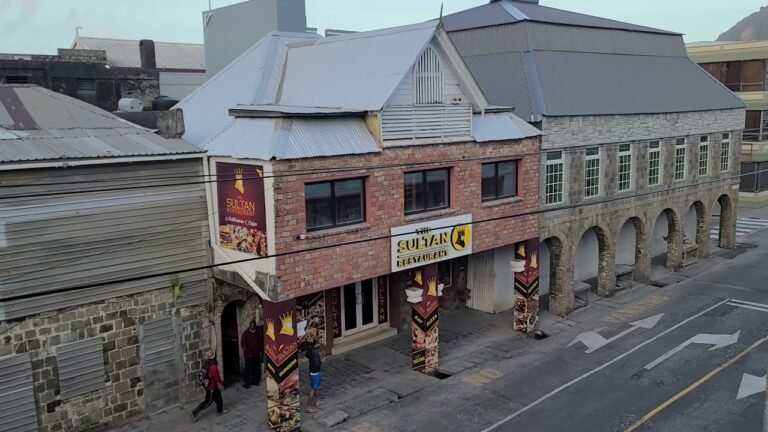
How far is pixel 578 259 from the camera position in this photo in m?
28.4

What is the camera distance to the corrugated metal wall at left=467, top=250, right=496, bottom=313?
24859mm

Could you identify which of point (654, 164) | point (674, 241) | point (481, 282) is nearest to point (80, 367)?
point (481, 282)

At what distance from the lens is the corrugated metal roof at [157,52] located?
1545 inches

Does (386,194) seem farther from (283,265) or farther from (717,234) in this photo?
(717,234)

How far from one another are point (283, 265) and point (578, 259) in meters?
16.5

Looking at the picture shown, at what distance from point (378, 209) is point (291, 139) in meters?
3.21

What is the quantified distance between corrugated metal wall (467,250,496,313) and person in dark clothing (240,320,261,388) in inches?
379

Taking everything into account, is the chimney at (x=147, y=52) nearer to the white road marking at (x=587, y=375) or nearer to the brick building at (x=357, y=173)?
the brick building at (x=357, y=173)

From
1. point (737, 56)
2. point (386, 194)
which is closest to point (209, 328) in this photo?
point (386, 194)

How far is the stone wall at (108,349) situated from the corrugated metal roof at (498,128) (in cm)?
956

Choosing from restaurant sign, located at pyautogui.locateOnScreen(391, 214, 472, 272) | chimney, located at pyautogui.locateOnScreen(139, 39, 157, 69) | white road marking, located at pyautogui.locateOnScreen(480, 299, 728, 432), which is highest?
chimney, located at pyautogui.locateOnScreen(139, 39, 157, 69)

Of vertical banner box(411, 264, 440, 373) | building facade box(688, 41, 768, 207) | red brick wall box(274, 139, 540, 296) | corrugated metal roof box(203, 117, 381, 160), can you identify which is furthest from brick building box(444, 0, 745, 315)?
building facade box(688, 41, 768, 207)

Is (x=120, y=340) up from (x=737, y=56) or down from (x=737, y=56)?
down

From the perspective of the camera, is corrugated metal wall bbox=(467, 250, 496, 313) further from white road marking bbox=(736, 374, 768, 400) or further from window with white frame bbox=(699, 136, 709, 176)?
window with white frame bbox=(699, 136, 709, 176)
